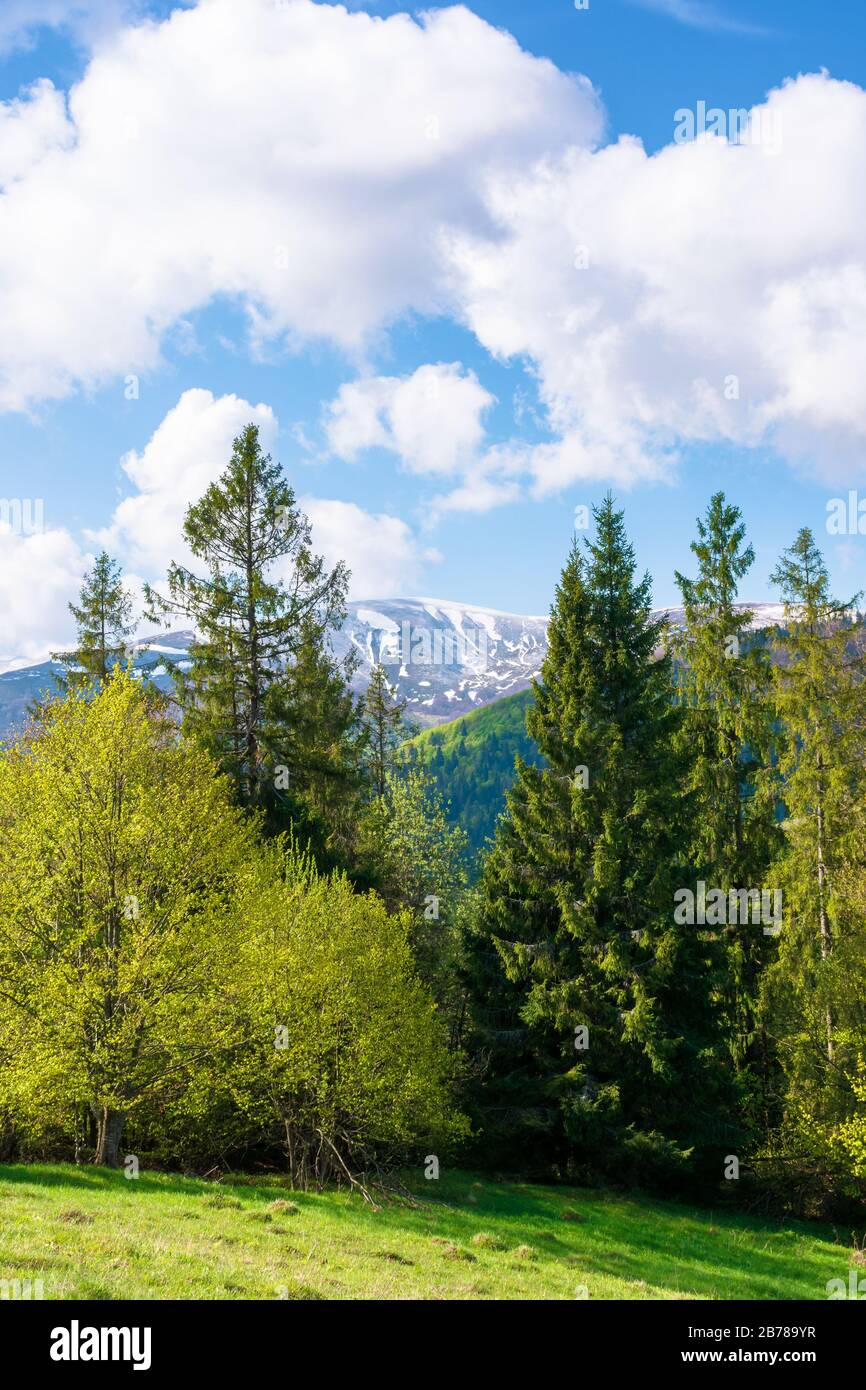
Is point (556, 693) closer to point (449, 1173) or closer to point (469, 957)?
point (469, 957)

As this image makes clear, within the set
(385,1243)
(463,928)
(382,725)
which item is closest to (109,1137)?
(385,1243)

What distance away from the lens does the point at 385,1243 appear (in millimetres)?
17250

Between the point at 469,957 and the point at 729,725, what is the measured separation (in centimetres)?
1277

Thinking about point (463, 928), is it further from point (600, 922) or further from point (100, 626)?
point (100, 626)

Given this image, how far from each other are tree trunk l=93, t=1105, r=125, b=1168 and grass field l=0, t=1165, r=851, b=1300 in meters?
1.77

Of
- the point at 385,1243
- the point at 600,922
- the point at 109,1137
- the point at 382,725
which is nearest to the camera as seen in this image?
the point at 385,1243

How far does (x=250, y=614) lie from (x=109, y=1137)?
1836 centimetres

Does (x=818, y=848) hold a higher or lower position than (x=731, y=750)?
lower

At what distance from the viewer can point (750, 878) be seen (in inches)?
1254

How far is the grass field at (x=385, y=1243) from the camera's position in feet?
38.5

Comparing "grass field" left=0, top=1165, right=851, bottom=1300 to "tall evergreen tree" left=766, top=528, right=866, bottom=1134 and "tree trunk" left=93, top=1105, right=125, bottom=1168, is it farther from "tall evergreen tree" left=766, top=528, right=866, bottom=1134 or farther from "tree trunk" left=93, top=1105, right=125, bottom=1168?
"tall evergreen tree" left=766, top=528, right=866, bottom=1134

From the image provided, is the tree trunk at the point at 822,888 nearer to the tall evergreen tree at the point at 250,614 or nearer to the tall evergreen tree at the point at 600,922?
the tall evergreen tree at the point at 600,922

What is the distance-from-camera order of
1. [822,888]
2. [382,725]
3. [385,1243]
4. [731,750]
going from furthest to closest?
1. [382,725]
2. [731,750]
3. [822,888]
4. [385,1243]
